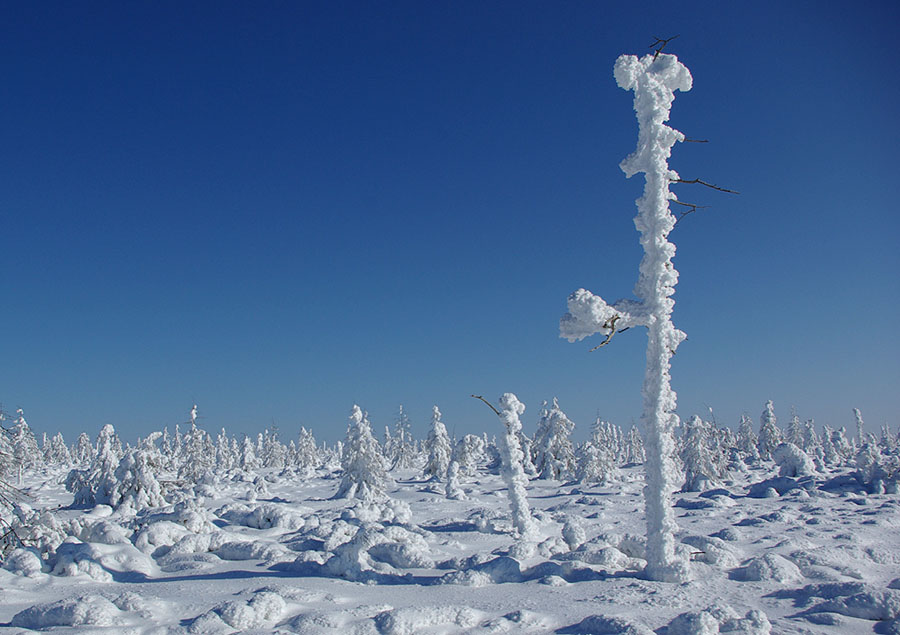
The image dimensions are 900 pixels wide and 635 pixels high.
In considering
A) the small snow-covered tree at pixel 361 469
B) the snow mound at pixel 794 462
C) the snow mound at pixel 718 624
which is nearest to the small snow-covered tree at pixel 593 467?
the snow mound at pixel 794 462

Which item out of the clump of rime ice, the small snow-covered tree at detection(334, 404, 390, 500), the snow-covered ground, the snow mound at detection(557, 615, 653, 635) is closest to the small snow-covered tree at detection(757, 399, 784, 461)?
the snow-covered ground

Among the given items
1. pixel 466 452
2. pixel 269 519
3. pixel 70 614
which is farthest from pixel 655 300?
pixel 466 452

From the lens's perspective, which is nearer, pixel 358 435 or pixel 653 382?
pixel 653 382

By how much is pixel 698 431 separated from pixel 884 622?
107 feet

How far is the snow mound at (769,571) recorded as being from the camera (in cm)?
1159

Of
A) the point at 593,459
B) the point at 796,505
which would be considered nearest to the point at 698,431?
the point at 593,459

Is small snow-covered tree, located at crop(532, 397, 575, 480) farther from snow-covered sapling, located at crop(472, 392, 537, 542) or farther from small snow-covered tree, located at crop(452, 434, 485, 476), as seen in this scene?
snow-covered sapling, located at crop(472, 392, 537, 542)

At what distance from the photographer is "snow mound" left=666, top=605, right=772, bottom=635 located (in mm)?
8203

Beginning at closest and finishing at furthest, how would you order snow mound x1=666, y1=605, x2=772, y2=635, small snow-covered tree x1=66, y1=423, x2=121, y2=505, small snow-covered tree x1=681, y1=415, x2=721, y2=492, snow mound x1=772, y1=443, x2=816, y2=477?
1. snow mound x1=666, y1=605, x2=772, y2=635
2. small snow-covered tree x1=66, y1=423, x2=121, y2=505
3. small snow-covered tree x1=681, y1=415, x2=721, y2=492
4. snow mound x1=772, y1=443, x2=816, y2=477

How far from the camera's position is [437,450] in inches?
2062

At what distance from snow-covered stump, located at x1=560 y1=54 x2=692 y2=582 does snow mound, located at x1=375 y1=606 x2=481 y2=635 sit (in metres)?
4.73

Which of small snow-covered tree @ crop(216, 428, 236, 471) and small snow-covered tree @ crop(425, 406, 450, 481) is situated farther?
small snow-covered tree @ crop(216, 428, 236, 471)

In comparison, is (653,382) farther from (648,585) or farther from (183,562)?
(183,562)

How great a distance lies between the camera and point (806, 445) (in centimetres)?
8088
